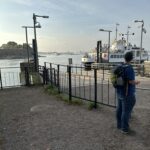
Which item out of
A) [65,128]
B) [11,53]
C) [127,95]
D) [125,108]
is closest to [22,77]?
[65,128]

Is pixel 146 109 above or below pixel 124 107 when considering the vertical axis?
below

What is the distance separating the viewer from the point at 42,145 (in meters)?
4.64

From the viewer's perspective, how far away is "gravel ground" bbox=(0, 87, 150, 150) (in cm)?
461

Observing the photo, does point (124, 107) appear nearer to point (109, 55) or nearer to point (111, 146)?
point (111, 146)

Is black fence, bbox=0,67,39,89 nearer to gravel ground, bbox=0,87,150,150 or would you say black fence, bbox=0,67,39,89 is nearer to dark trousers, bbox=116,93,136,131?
gravel ground, bbox=0,87,150,150

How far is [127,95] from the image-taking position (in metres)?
4.88

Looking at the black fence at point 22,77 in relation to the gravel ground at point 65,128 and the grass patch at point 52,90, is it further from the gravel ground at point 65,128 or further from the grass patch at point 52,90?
the gravel ground at point 65,128

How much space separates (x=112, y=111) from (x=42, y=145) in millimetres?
2968

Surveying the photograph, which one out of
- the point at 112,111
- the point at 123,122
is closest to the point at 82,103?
the point at 112,111

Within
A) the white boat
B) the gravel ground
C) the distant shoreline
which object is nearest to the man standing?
the gravel ground

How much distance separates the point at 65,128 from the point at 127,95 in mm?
1794

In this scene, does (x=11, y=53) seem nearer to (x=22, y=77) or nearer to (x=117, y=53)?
(x=117, y=53)

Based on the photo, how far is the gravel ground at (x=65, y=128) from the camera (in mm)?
4613

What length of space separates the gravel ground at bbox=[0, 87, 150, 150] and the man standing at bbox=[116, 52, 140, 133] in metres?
0.36
